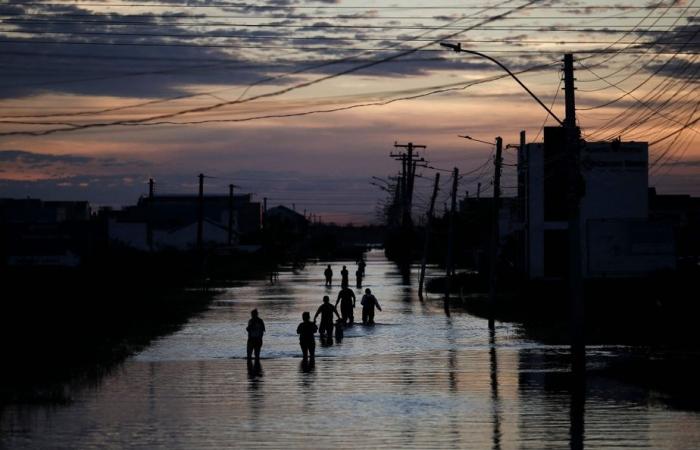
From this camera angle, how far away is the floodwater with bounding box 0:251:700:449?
18359 mm

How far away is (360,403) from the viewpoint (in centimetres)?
2284

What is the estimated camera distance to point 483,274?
283 feet

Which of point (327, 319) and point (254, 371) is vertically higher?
point (327, 319)

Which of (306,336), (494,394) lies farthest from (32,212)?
(494,394)

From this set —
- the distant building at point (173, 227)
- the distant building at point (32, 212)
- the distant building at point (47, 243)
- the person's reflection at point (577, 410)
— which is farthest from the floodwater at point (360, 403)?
the distant building at point (32, 212)

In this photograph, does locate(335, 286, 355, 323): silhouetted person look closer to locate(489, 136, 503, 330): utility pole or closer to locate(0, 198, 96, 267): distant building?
locate(489, 136, 503, 330): utility pole

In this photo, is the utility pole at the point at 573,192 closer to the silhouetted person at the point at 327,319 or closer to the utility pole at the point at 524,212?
the silhouetted person at the point at 327,319

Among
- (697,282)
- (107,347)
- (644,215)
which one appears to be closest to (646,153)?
(644,215)

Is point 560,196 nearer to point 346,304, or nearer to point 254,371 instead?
point 346,304

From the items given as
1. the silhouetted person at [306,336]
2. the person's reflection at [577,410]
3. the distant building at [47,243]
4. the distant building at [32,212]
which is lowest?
the person's reflection at [577,410]

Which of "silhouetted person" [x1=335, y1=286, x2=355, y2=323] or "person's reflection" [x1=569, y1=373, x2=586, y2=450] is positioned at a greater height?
"silhouetted person" [x1=335, y1=286, x2=355, y2=323]

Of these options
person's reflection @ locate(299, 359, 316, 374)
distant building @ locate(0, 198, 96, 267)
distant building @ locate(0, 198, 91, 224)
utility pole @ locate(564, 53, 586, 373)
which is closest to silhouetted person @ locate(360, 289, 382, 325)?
person's reflection @ locate(299, 359, 316, 374)

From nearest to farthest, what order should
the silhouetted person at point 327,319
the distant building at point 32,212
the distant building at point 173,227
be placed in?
the silhouetted person at point 327,319
the distant building at point 173,227
the distant building at point 32,212

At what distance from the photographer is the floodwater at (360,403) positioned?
1836 centimetres
